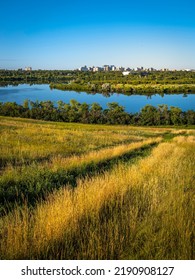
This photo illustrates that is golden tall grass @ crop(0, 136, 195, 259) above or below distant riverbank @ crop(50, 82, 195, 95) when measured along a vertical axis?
below

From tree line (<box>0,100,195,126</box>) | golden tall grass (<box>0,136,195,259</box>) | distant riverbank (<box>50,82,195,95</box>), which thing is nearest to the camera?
golden tall grass (<box>0,136,195,259</box>)

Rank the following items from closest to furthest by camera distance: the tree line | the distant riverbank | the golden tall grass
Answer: the golden tall grass → the tree line → the distant riverbank

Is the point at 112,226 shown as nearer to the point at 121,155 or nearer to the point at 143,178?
the point at 143,178

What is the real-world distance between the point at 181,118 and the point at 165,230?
75.9m

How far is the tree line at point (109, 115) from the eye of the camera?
76188 mm

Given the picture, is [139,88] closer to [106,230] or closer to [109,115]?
[109,115]

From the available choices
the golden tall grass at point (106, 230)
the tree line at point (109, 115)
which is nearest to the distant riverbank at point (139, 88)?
the tree line at point (109, 115)

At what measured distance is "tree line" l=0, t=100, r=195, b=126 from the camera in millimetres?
76188

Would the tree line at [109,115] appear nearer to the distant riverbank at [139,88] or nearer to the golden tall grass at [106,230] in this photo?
the distant riverbank at [139,88]

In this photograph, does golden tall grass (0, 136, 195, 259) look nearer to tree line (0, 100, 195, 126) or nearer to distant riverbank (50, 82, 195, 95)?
tree line (0, 100, 195, 126)

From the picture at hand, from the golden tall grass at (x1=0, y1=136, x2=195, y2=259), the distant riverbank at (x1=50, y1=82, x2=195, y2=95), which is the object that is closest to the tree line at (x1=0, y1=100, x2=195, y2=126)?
the distant riverbank at (x1=50, y1=82, x2=195, y2=95)

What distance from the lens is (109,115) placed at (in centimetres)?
7994

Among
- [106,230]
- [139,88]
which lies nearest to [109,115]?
[139,88]
